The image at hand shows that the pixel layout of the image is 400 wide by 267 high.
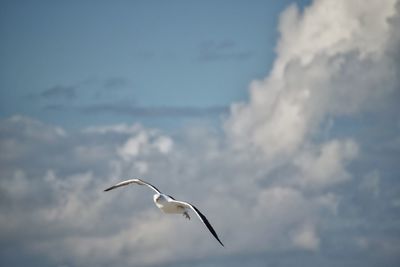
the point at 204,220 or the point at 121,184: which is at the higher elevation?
the point at 121,184

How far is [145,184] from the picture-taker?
9688 centimetres

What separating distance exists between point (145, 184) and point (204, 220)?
48.1 feet

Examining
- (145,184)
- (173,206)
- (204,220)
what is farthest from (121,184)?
(204,220)

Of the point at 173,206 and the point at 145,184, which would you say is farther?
the point at 145,184

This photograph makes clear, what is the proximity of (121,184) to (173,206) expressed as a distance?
423 inches

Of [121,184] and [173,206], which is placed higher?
[121,184]

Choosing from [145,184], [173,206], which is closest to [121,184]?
[145,184]

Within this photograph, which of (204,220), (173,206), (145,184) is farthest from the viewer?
(145,184)

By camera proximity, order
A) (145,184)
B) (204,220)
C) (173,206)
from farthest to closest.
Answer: (145,184) → (173,206) → (204,220)

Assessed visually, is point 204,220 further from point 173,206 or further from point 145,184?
point 145,184

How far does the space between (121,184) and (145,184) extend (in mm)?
2803

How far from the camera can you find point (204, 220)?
274 ft

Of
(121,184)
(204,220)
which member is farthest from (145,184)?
(204,220)

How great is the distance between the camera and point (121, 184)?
98.2 meters
